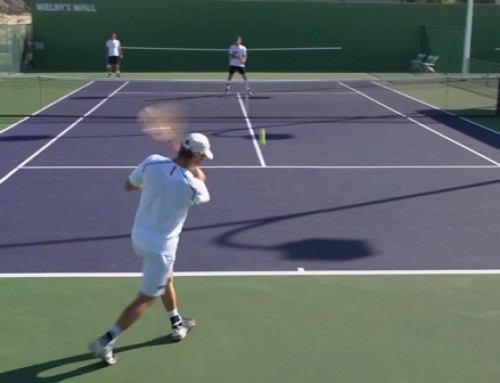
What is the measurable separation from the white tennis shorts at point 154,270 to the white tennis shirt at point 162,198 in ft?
0.15

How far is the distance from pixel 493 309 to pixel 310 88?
22.4m

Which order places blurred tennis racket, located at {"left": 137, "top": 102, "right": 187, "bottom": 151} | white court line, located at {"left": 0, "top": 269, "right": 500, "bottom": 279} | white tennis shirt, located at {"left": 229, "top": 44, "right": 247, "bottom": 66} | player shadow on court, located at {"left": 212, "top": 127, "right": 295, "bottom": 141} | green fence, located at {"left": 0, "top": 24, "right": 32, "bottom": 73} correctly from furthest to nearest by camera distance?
green fence, located at {"left": 0, "top": 24, "right": 32, "bottom": 73} < white tennis shirt, located at {"left": 229, "top": 44, "right": 247, "bottom": 66} < player shadow on court, located at {"left": 212, "top": 127, "right": 295, "bottom": 141} < white court line, located at {"left": 0, "top": 269, "right": 500, "bottom": 279} < blurred tennis racket, located at {"left": 137, "top": 102, "right": 187, "bottom": 151}

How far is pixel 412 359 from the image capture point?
5750 millimetres

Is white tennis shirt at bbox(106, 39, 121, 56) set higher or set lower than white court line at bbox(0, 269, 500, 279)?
higher

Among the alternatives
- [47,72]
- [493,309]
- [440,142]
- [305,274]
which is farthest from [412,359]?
[47,72]

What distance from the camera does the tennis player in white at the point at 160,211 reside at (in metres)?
5.36

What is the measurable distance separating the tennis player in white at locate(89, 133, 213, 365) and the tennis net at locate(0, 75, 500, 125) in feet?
49.5

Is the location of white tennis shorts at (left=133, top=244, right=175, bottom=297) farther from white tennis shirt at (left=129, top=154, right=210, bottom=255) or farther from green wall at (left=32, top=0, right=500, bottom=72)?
green wall at (left=32, top=0, right=500, bottom=72)

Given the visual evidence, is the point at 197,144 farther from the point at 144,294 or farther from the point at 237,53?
the point at 237,53

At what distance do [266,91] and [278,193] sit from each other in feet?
53.4

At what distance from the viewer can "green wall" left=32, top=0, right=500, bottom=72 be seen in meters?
35.9

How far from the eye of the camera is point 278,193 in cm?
1158

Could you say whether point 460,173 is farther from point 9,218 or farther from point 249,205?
point 9,218

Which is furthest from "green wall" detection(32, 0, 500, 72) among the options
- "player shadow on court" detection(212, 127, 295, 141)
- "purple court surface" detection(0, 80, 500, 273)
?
"player shadow on court" detection(212, 127, 295, 141)
